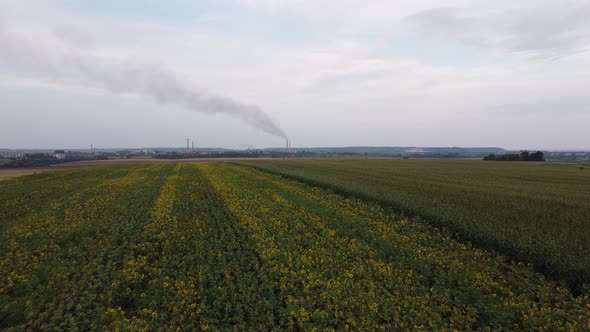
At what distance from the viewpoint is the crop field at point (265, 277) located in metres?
5.80

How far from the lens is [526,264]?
27.1 feet

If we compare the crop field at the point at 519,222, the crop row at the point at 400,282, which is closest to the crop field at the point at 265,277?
the crop row at the point at 400,282

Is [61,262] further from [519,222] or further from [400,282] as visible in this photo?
[519,222]

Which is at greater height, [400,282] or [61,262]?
[61,262]

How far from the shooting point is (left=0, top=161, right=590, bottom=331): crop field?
580 centimetres

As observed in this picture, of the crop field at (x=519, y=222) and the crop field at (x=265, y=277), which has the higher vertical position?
the crop field at (x=519, y=222)

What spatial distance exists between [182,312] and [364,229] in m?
7.62

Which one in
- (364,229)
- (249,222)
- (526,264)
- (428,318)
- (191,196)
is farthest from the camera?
(191,196)

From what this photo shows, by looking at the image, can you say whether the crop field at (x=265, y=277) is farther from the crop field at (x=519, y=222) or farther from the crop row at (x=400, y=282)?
the crop field at (x=519, y=222)

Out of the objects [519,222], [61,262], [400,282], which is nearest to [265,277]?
[400,282]

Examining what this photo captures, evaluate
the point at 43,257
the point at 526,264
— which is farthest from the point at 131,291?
the point at 526,264

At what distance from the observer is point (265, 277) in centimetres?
740

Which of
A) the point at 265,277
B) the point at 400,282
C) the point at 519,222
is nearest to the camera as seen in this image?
the point at 400,282

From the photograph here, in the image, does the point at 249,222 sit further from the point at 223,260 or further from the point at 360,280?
the point at 360,280
